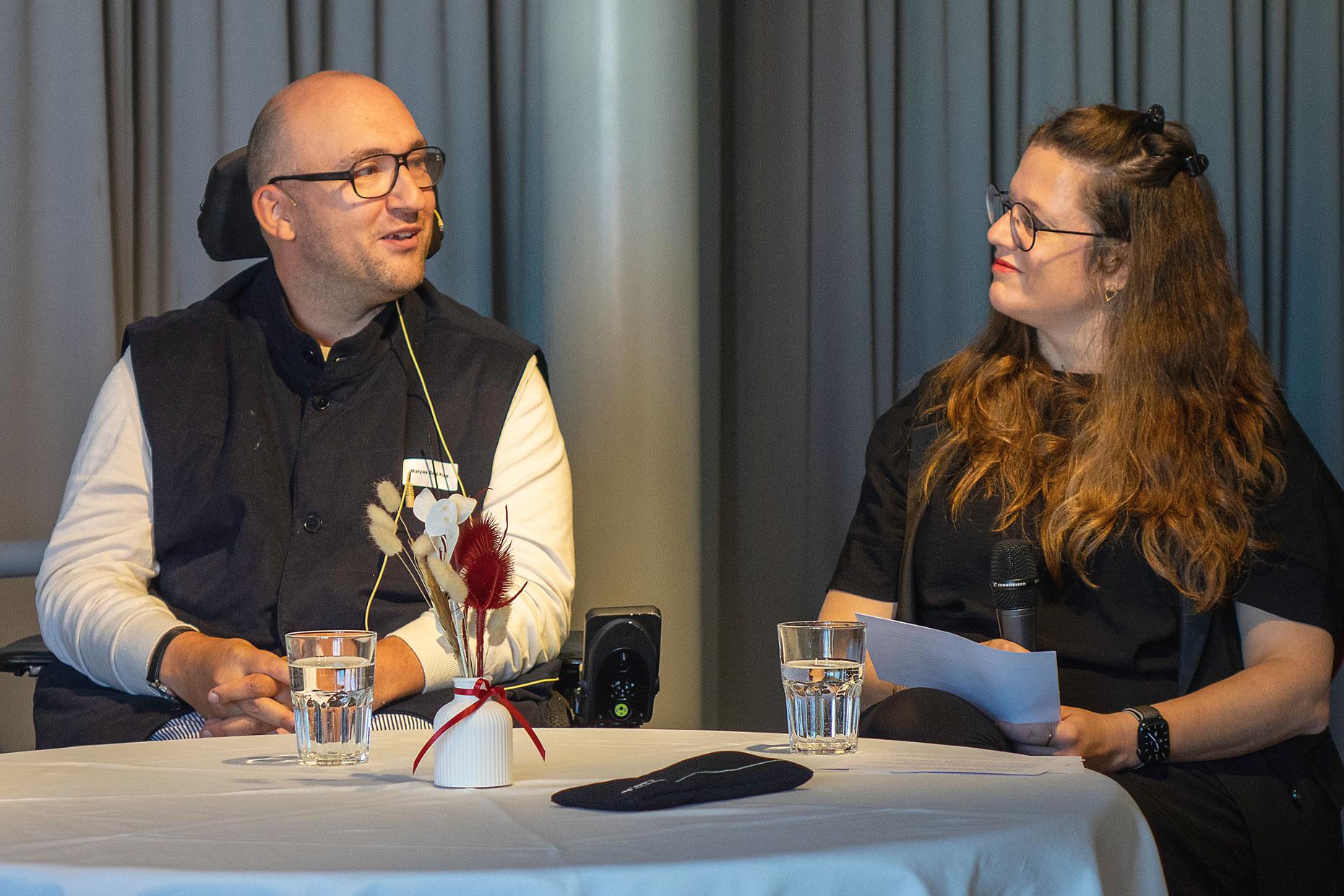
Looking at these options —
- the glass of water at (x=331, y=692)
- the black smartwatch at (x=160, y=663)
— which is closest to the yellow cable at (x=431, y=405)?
the black smartwatch at (x=160, y=663)

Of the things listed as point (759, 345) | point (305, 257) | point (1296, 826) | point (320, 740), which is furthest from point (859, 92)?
point (320, 740)

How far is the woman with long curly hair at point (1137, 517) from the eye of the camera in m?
1.81

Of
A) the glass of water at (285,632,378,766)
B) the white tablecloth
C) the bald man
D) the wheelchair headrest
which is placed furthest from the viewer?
the wheelchair headrest

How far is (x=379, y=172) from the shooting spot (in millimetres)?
2342

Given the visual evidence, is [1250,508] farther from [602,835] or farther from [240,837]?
[240,837]

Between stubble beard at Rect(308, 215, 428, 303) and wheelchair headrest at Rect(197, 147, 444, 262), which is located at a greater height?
wheelchair headrest at Rect(197, 147, 444, 262)

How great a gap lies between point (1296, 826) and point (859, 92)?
6.61 feet

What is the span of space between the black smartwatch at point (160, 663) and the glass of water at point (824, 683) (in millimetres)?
1019

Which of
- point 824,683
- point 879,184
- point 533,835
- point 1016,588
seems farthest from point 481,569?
point 879,184

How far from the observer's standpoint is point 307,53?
3039 millimetres

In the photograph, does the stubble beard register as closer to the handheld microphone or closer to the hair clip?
the handheld microphone

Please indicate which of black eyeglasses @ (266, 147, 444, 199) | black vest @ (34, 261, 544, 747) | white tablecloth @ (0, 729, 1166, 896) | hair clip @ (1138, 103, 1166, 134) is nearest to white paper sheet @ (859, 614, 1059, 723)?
white tablecloth @ (0, 729, 1166, 896)

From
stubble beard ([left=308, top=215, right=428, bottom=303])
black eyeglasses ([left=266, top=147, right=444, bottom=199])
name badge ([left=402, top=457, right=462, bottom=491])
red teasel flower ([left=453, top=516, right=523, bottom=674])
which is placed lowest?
name badge ([left=402, top=457, right=462, bottom=491])

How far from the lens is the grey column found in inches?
115
